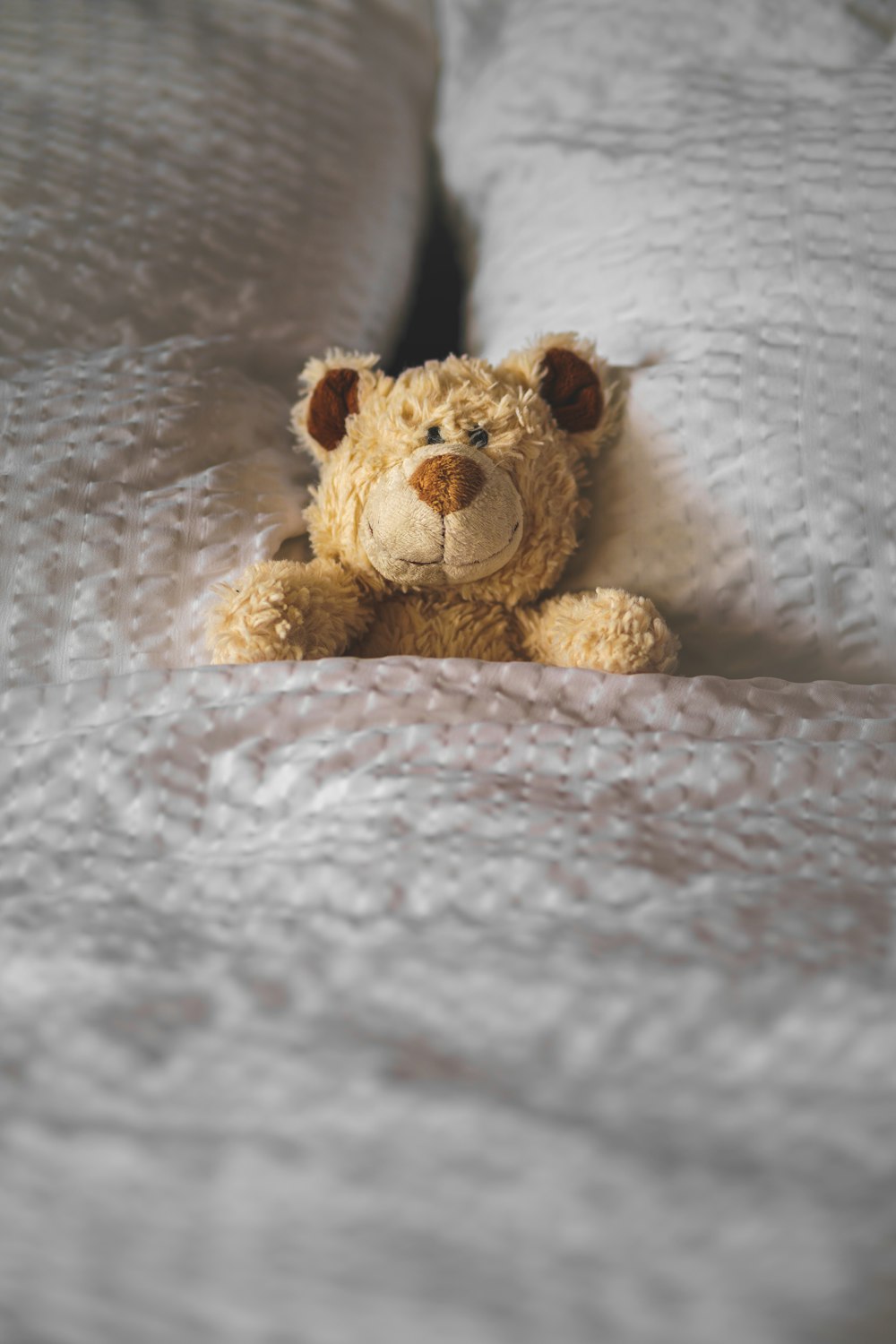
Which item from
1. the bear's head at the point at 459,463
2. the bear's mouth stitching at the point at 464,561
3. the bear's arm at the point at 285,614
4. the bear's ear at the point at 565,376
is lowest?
the bear's arm at the point at 285,614

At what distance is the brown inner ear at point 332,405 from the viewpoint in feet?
2.66

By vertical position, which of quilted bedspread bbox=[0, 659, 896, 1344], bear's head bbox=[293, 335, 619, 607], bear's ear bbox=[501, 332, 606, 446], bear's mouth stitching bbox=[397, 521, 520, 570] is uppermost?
bear's ear bbox=[501, 332, 606, 446]

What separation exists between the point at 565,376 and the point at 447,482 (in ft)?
0.63

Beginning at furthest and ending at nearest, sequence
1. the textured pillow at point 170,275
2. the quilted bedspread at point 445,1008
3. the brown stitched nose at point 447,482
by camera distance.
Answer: the textured pillow at point 170,275 < the brown stitched nose at point 447,482 < the quilted bedspread at point 445,1008

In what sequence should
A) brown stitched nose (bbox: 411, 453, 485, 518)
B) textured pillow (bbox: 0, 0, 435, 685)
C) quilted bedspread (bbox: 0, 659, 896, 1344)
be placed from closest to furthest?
quilted bedspread (bbox: 0, 659, 896, 1344)
brown stitched nose (bbox: 411, 453, 485, 518)
textured pillow (bbox: 0, 0, 435, 685)

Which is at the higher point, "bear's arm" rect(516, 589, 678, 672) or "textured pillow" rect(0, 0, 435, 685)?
"textured pillow" rect(0, 0, 435, 685)

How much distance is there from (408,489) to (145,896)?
31 cm

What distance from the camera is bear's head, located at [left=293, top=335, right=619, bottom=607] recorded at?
707 mm

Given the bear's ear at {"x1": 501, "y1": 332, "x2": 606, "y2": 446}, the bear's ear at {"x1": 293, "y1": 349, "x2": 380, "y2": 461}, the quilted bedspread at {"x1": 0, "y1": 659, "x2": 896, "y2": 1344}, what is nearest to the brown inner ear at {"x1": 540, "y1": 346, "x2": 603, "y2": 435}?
the bear's ear at {"x1": 501, "y1": 332, "x2": 606, "y2": 446}

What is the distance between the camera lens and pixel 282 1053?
1.61 ft

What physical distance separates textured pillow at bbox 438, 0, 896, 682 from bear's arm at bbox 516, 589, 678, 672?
0.07m

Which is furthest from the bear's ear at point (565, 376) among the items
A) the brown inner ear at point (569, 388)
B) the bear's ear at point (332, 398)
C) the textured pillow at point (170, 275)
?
the textured pillow at point (170, 275)

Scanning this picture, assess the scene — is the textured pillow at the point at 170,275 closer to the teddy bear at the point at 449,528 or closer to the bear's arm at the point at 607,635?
the teddy bear at the point at 449,528

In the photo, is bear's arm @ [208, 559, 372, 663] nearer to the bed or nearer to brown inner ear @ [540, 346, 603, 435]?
the bed
